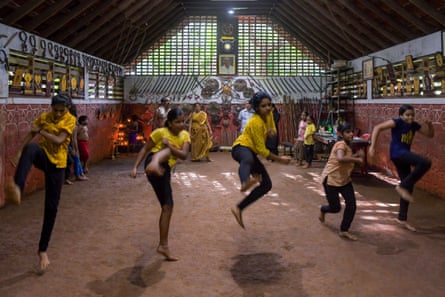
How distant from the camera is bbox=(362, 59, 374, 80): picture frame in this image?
9.89 m

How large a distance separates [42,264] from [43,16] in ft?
16.0

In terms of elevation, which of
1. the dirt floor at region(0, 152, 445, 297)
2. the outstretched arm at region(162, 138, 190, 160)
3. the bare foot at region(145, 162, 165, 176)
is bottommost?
the dirt floor at region(0, 152, 445, 297)

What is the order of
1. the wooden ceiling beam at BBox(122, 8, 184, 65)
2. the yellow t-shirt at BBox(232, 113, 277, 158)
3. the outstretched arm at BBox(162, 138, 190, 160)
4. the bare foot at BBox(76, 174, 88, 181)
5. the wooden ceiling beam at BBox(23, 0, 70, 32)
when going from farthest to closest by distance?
the wooden ceiling beam at BBox(122, 8, 184, 65), the bare foot at BBox(76, 174, 88, 181), the wooden ceiling beam at BBox(23, 0, 70, 32), the yellow t-shirt at BBox(232, 113, 277, 158), the outstretched arm at BBox(162, 138, 190, 160)

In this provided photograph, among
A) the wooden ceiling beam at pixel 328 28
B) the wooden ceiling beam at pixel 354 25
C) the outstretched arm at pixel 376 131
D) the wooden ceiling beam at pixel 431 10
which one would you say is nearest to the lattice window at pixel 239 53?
the wooden ceiling beam at pixel 328 28

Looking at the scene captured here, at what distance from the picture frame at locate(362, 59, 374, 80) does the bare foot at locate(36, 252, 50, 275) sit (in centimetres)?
839

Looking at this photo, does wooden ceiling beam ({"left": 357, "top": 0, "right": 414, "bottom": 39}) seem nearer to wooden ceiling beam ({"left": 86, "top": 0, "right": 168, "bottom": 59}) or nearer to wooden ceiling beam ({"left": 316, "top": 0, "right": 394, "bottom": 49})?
wooden ceiling beam ({"left": 316, "top": 0, "right": 394, "bottom": 49})

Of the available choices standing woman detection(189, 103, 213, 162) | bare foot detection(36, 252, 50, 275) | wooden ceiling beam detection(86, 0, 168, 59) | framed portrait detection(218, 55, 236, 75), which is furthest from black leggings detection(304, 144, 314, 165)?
bare foot detection(36, 252, 50, 275)

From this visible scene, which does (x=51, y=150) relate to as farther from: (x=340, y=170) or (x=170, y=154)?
(x=340, y=170)

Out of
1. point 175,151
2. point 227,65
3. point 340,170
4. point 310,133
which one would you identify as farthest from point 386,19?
point 227,65

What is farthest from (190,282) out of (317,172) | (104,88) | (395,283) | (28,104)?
(104,88)

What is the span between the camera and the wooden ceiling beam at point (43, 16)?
6957 mm

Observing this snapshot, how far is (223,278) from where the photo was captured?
349 cm

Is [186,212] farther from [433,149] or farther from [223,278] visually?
[433,149]

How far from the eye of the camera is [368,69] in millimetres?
10109
